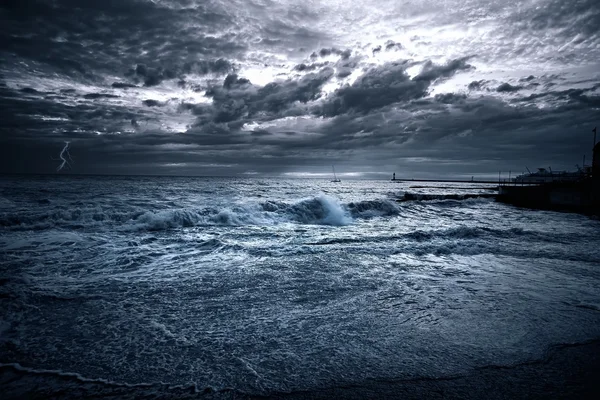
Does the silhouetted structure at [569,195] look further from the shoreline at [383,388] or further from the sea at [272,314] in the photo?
the shoreline at [383,388]

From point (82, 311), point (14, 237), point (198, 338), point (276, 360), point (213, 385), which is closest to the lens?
point (213, 385)

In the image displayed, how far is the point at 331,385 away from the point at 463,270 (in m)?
5.68

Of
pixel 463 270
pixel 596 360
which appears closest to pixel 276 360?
pixel 596 360

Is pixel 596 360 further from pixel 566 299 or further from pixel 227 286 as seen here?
pixel 227 286

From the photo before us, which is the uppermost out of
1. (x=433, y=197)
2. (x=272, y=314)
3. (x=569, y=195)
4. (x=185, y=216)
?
(x=569, y=195)

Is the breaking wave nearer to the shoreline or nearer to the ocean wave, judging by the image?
the shoreline

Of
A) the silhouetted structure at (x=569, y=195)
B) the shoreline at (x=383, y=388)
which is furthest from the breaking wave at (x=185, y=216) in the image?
the silhouetted structure at (x=569, y=195)

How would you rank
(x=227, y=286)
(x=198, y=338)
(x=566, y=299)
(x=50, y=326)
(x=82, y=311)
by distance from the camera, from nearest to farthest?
1. (x=198, y=338)
2. (x=50, y=326)
3. (x=82, y=311)
4. (x=566, y=299)
5. (x=227, y=286)

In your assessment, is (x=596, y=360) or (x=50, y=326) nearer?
(x=596, y=360)

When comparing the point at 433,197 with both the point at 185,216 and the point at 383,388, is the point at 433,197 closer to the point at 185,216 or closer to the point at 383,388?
the point at 185,216

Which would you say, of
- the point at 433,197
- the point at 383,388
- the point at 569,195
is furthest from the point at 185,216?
the point at 433,197

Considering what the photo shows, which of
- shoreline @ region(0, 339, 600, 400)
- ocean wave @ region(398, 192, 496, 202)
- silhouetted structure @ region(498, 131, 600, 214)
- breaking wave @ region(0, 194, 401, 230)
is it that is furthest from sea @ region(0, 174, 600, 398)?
ocean wave @ region(398, 192, 496, 202)

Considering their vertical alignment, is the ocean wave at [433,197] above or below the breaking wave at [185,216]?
below

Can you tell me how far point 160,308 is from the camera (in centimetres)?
456
